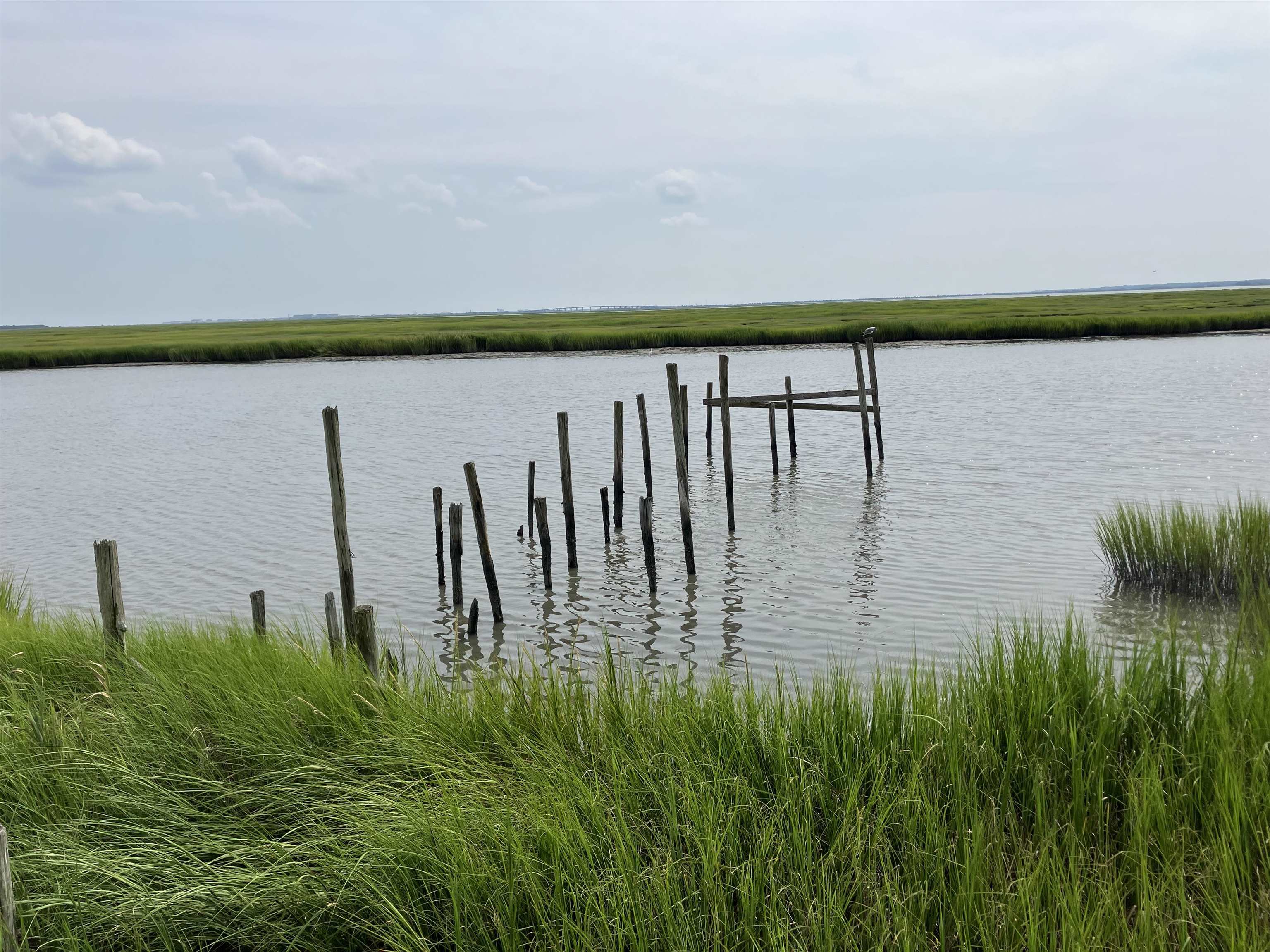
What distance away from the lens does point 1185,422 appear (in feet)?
80.5

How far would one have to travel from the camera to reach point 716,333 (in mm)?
61531

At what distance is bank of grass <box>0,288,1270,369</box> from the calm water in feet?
64.5

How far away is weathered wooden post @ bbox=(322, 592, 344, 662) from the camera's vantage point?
7.45 m

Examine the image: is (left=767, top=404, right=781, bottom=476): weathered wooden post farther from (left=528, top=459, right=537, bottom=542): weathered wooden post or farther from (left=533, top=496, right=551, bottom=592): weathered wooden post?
(left=533, top=496, right=551, bottom=592): weathered wooden post

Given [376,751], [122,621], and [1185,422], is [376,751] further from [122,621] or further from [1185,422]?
[1185,422]

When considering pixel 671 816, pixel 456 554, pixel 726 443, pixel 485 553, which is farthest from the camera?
pixel 726 443

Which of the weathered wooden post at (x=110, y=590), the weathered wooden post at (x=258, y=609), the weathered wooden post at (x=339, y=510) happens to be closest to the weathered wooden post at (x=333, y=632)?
the weathered wooden post at (x=339, y=510)

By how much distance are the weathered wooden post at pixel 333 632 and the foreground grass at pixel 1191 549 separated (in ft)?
27.6

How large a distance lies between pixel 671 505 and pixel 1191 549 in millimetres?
9275

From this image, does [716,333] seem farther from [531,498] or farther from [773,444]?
[531,498]

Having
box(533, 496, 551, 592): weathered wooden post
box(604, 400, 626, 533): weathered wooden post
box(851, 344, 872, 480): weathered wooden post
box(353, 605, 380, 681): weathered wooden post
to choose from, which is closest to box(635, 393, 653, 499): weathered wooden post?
box(604, 400, 626, 533): weathered wooden post

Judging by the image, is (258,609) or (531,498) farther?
(531,498)

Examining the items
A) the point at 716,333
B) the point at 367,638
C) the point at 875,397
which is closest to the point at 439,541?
the point at 367,638

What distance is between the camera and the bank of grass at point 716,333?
5878 cm
